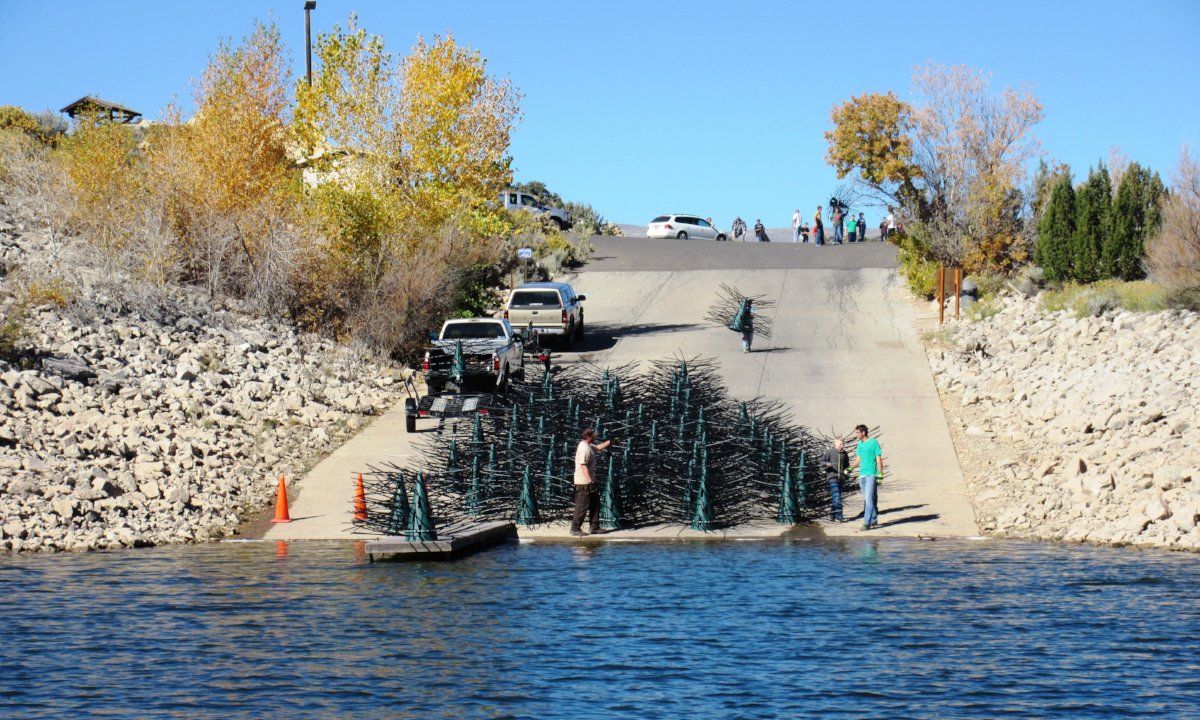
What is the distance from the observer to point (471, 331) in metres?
32.9

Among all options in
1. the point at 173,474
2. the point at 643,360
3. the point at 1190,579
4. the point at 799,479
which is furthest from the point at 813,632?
the point at 643,360

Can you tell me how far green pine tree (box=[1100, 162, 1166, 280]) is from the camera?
40.9m

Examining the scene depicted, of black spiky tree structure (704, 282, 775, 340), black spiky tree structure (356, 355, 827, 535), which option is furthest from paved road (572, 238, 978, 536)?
black spiky tree structure (356, 355, 827, 535)

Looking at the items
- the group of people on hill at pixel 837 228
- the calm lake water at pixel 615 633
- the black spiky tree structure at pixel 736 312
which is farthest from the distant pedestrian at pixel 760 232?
the calm lake water at pixel 615 633

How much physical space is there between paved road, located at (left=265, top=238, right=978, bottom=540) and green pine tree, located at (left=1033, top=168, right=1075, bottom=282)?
4185 mm

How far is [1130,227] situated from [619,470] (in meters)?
23.3

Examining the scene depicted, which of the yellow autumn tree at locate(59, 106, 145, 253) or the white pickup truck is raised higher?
the white pickup truck

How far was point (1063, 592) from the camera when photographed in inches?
722

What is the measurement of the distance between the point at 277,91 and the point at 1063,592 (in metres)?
30.3

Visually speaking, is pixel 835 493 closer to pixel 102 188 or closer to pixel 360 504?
pixel 360 504

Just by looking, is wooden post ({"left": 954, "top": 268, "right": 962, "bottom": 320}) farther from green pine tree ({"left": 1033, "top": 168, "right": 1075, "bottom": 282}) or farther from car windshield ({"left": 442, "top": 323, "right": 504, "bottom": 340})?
car windshield ({"left": 442, "top": 323, "right": 504, "bottom": 340})

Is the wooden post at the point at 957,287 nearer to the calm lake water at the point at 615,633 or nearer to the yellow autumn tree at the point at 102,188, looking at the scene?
the calm lake water at the point at 615,633

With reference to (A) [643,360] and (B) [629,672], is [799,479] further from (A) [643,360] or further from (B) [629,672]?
(A) [643,360]

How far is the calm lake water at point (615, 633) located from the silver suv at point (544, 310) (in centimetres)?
1761
